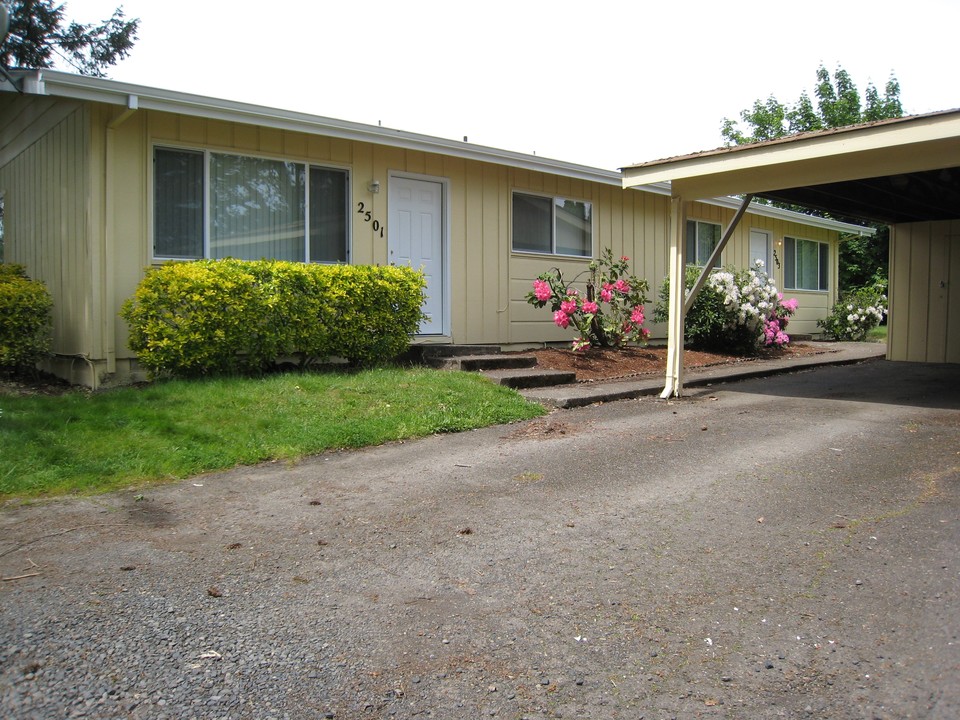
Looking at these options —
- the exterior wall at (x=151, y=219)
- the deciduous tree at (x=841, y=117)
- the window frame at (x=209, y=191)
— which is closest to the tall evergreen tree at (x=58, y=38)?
the exterior wall at (x=151, y=219)

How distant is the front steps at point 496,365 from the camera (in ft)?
31.4

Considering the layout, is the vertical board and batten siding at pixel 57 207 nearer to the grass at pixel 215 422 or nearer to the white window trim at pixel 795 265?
→ the grass at pixel 215 422

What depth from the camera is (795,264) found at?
19656 millimetres

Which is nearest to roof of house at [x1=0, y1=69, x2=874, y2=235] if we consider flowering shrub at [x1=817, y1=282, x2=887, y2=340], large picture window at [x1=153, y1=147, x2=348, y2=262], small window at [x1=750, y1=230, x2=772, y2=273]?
large picture window at [x1=153, y1=147, x2=348, y2=262]

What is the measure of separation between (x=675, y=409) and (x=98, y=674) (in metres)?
6.81

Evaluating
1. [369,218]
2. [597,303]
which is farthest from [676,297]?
[369,218]

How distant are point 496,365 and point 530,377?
35.1 inches

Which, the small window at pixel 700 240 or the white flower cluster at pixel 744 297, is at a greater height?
the small window at pixel 700 240

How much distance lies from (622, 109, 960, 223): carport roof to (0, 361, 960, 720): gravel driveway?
308 cm

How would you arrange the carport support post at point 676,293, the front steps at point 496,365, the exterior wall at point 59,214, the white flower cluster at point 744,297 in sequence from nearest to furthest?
the exterior wall at point 59,214 < the carport support post at point 676,293 < the front steps at point 496,365 < the white flower cluster at point 744,297

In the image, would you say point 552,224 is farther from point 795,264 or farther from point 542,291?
point 795,264

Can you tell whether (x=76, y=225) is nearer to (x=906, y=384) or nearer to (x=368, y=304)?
(x=368, y=304)

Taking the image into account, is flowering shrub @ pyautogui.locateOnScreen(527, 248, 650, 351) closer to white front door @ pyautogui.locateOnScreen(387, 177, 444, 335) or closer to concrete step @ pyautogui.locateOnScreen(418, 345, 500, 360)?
concrete step @ pyautogui.locateOnScreen(418, 345, 500, 360)

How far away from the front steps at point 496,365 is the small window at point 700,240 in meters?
6.55
